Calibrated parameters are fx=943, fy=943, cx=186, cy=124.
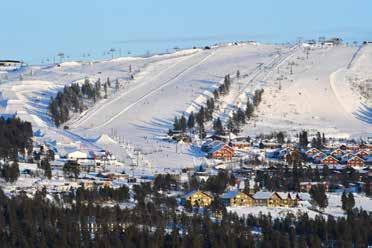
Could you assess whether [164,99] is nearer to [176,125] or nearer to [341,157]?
[176,125]

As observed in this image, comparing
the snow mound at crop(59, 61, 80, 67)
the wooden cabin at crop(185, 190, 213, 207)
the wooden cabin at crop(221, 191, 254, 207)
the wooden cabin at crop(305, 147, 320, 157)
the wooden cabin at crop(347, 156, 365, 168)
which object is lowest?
the wooden cabin at crop(347, 156, 365, 168)

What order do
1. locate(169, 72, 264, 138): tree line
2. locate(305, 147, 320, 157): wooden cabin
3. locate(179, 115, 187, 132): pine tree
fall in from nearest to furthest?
locate(305, 147, 320, 157): wooden cabin, locate(179, 115, 187, 132): pine tree, locate(169, 72, 264, 138): tree line

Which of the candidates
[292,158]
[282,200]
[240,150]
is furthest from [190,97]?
[282,200]

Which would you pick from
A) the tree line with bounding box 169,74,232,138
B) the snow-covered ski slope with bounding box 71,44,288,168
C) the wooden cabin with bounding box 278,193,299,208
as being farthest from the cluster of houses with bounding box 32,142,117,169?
the wooden cabin with bounding box 278,193,299,208

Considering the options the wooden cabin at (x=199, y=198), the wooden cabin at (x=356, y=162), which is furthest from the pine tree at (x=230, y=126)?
the wooden cabin at (x=199, y=198)

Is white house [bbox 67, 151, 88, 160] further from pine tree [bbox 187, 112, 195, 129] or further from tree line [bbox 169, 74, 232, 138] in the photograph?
pine tree [bbox 187, 112, 195, 129]

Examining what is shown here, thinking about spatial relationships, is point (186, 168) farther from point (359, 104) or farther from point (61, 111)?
point (359, 104)

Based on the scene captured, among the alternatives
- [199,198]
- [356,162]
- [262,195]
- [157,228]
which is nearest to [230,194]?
[262,195]
